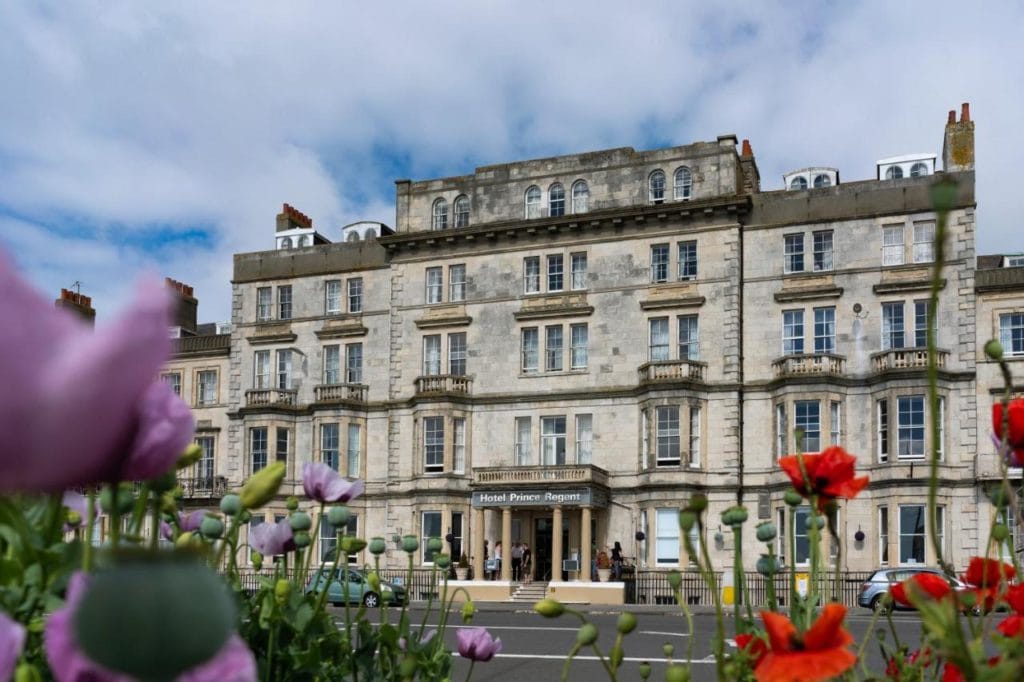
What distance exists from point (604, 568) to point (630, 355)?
6.52m

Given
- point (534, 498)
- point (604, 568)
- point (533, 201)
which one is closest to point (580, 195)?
point (533, 201)

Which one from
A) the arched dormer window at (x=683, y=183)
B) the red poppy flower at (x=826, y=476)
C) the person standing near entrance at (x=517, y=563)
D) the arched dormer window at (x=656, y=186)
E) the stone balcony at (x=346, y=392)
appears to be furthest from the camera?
the stone balcony at (x=346, y=392)

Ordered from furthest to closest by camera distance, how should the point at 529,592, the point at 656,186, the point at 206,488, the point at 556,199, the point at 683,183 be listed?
1. the point at 206,488
2. the point at 556,199
3. the point at 656,186
4. the point at 683,183
5. the point at 529,592

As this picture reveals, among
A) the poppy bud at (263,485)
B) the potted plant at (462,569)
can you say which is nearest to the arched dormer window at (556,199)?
the potted plant at (462,569)

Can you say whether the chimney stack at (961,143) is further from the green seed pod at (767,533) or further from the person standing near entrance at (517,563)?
the green seed pod at (767,533)

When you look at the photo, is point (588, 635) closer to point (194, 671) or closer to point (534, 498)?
point (194, 671)

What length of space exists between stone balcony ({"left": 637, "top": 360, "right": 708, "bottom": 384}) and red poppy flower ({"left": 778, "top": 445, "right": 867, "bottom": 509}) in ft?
95.7

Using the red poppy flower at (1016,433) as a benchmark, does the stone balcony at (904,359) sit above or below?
above

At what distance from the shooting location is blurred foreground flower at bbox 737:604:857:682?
1228 millimetres

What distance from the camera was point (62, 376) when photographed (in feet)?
1.68

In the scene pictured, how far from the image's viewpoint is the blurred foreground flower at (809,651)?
1228 mm

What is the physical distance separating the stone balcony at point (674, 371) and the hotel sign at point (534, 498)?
393cm

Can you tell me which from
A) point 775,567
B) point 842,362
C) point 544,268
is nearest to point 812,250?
point 842,362

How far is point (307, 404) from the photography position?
36219mm
